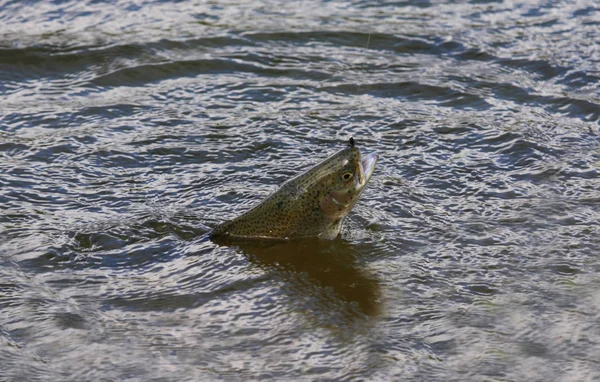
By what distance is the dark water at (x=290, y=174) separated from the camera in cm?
421

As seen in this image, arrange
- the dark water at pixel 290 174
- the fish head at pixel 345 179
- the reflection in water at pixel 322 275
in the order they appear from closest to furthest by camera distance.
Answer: the dark water at pixel 290 174 < the reflection in water at pixel 322 275 < the fish head at pixel 345 179

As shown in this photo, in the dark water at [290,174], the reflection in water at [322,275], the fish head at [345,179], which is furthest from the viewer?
the fish head at [345,179]

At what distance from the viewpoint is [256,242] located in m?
5.23

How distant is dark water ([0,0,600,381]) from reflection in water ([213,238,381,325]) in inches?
0.5

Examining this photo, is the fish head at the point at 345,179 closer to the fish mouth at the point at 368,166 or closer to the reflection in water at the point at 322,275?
the fish mouth at the point at 368,166

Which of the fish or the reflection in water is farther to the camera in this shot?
the fish

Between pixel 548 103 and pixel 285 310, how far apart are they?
3541 millimetres

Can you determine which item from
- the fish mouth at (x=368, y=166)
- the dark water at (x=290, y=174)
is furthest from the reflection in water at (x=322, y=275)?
the fish mouth at (x=368, y=166)

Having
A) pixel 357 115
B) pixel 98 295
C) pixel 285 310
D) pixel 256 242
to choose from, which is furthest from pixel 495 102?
pixel 98 295

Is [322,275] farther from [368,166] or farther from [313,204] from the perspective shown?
[368,166]

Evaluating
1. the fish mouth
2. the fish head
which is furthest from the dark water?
the fish mouth

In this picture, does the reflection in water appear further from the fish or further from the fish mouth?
the fish mouth

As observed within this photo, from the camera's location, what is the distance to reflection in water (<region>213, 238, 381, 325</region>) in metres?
4.59

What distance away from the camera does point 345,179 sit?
196 inches
